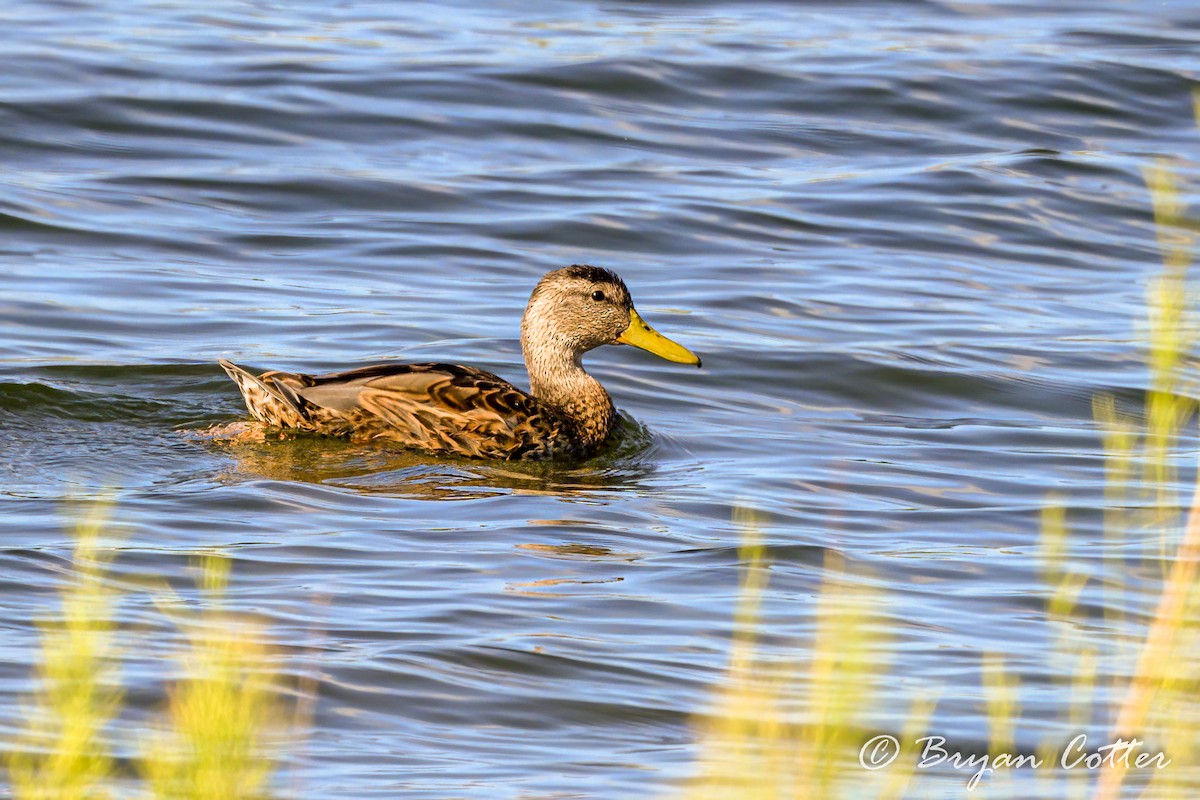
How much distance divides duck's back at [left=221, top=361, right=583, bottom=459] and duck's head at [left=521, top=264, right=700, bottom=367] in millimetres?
878

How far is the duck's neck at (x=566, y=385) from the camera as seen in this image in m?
10.2

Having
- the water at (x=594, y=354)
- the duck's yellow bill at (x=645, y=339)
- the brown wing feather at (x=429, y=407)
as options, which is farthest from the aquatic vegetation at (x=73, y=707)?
the duck's yellow bill at (x=645, y=339)

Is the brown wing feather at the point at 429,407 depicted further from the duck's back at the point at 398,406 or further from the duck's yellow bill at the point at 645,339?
the duck's yellow bill at the point at 645,339

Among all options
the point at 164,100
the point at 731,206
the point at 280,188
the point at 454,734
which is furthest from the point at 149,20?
the point at 454,734

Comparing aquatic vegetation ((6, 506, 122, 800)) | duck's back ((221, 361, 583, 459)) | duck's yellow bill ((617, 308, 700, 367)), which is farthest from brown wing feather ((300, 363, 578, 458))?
aquatic vegetation ((6, 506, 122, 800))

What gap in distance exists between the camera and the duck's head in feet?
34.2

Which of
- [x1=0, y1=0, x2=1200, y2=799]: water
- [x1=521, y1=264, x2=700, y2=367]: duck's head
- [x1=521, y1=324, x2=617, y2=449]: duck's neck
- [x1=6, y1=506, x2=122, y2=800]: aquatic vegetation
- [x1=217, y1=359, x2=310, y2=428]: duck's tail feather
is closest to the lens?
[x1=6, y1=506, x2=122, y2=800]: aquatic vegetation

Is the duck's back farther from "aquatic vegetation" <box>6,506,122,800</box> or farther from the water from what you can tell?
"aquatic vegetation" <box>6,506,122,800</box>

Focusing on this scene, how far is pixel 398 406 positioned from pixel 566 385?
125 cm

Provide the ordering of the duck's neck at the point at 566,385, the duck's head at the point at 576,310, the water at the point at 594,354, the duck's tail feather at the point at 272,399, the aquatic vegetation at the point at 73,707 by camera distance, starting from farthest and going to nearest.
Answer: the duck's head at the point at 576,310 → the duck's neck at the point at 566,385 → the duck's tail feather at the point at 272,399 → the water at the point at 594,354 → the aquatic vegetation at the point at 73,707

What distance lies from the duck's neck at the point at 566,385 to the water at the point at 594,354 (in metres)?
0.24

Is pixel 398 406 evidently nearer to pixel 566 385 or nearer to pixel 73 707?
pixel 566 385

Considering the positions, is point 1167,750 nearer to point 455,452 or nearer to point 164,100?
point 455,452

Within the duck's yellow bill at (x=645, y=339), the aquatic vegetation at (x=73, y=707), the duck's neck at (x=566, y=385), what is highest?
the aquatic vegetation at (x=73, y=707)
